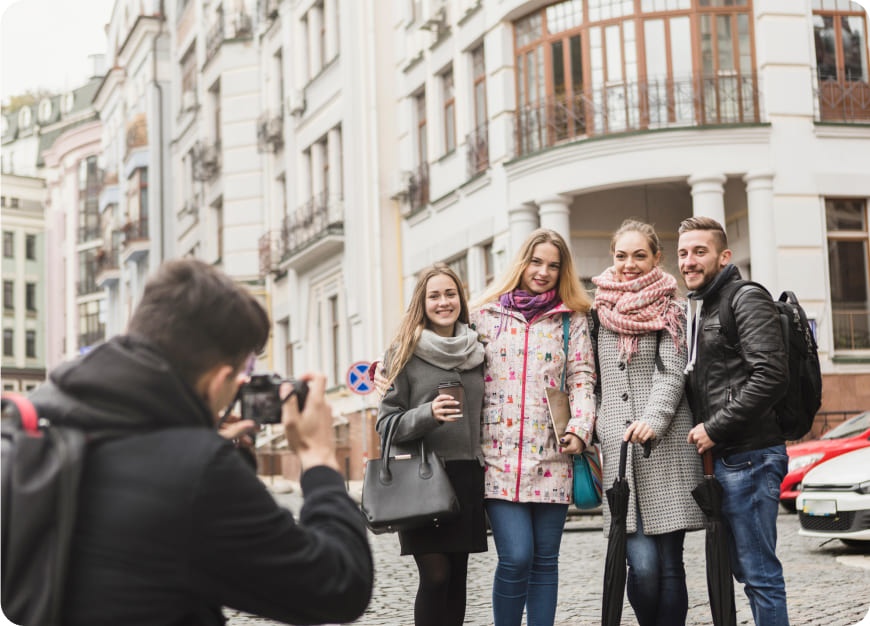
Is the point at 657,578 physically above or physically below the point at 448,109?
below

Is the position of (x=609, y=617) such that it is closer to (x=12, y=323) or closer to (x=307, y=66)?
(x=307, y=66)

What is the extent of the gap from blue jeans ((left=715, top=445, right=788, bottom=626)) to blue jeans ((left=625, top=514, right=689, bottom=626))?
10.2 inches

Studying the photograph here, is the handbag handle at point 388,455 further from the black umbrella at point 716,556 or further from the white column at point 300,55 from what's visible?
the white column at point 300,55

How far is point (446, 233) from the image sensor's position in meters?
28.6

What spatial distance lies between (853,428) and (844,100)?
8.42 metres

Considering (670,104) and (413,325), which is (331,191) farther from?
(413,325)

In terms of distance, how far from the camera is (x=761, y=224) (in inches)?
923

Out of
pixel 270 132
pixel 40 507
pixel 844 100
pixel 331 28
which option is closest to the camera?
pixel 40 507

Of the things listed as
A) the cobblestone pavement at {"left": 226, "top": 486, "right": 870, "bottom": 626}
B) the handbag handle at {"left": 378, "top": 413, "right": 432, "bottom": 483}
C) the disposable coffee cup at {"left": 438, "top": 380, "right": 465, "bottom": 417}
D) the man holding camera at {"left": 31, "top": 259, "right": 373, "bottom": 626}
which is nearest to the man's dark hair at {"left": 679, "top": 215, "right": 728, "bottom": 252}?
the disposable coffee cup at {"left": 438, "top": 380, "right": 465, "bottom": 417}

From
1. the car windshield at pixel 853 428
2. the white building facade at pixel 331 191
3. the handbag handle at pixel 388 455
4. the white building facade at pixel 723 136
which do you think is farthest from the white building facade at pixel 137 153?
the handbag handle at pixel 388 455

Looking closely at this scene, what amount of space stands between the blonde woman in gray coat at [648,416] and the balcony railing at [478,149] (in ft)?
66.5

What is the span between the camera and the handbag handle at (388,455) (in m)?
6.12

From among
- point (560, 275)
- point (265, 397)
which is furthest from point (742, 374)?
point (265, 397)

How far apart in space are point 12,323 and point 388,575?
75.9 m
